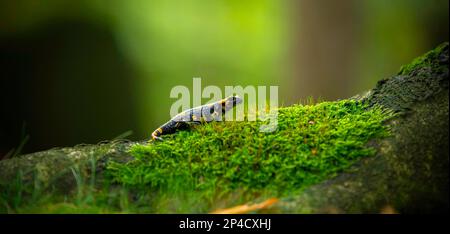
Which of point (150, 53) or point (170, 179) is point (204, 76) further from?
point (170, 179)

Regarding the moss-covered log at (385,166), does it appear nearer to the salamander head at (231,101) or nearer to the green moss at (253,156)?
the green moss at (253,156)

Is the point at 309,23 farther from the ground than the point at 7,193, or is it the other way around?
the point at 309,23

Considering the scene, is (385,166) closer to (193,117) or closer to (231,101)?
(193,117)

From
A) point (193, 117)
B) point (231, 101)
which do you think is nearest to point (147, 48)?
point (231, 101)

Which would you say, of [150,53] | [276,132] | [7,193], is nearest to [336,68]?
[276,132]

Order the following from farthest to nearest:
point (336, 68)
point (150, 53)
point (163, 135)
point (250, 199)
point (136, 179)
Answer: point (150, 53), point (336, 68), point (163, 135), point (136, 179), point (250, 199)

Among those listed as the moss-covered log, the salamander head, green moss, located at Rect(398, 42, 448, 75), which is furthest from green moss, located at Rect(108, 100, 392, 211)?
the salamander head
